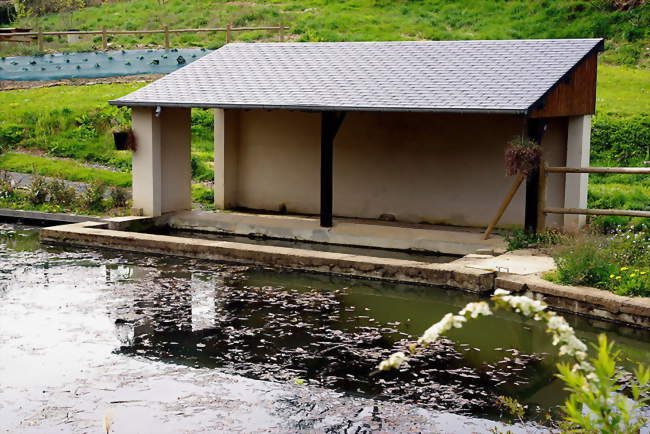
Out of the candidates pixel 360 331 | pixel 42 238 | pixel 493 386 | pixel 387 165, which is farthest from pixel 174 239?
pixel 493 386

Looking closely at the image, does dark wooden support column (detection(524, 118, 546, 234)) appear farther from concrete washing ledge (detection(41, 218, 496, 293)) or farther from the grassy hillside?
the grassy hillside

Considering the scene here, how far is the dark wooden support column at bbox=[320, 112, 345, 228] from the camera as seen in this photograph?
14.6 m

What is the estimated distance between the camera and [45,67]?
27953 mm

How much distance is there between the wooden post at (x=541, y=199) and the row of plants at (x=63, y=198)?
7.32 meters

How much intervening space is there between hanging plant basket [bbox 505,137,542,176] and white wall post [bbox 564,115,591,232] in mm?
1381

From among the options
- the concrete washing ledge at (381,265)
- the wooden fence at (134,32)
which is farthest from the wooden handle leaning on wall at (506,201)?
the wooden fence at (134,32)

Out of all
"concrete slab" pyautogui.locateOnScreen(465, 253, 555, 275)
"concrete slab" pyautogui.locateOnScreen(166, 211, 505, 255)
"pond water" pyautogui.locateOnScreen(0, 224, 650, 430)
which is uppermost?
"concrete slab" pyautogui.locateOnScreen(166, 211, 505, 255)

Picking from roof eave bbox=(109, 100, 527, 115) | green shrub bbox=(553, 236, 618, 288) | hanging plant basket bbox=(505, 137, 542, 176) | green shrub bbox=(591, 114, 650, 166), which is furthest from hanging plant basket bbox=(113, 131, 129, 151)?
green shrub bbox=(591, 114, 650, 166)

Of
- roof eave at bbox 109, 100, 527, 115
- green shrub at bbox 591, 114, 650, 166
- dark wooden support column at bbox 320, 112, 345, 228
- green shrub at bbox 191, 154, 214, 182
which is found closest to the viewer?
roof eave at bbox 109, 100, 527, 115

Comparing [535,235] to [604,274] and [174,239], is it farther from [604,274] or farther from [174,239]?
[174,239]

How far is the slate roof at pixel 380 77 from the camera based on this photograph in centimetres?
1359

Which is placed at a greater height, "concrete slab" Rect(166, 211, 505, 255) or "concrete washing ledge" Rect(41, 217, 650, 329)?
"concrete slab" Rect(166, 211, 505, 255)

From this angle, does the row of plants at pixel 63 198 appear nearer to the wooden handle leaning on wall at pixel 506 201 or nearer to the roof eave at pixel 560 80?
the wooden handle leaning on wall at pixel 506 201

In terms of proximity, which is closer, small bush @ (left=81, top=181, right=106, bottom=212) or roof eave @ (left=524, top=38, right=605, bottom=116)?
roof eave @ (left=524, top=38, right=605, bottom=116)
